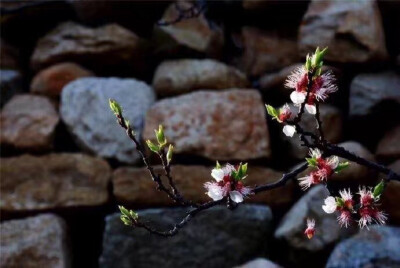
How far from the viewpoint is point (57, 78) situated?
3.73m

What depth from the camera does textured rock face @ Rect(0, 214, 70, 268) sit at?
2826 millimetres

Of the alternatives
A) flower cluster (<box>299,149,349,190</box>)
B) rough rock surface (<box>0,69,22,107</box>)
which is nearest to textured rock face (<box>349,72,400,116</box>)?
flower cluster (<box>299,149,349,190</box>)

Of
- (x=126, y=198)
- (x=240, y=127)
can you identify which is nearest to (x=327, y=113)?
(x=240, y=127)

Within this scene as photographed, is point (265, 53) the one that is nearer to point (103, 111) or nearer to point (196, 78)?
point (196, 78)

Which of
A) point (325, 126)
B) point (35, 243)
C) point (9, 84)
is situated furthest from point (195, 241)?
point (9, 84)

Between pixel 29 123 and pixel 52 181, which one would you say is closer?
pixel 52 181

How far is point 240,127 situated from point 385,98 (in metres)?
0.85

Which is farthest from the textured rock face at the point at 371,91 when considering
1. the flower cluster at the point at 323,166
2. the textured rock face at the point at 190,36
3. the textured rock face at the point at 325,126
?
A: the flower cluster at the point at 323,166

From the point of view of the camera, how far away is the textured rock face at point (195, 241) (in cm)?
279

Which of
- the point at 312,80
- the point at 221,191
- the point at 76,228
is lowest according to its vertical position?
the point at 76,228

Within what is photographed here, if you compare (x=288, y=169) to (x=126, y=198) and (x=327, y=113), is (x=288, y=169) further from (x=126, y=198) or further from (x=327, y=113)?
(x=126, y=198)

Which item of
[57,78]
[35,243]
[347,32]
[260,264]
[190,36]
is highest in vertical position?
[347,32]

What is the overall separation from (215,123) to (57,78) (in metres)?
1.26

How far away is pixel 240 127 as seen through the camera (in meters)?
3.18
